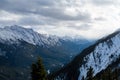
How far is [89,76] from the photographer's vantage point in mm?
47719

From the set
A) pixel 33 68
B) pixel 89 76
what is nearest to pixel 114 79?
pixel 89 76

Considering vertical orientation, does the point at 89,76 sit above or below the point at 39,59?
below

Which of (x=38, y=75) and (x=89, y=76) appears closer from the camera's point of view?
(x=38, y=75)

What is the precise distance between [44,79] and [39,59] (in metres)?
2.43

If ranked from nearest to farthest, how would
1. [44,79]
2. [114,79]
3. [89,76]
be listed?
1. [44,79]
2. [89,76]
3. [114,79]

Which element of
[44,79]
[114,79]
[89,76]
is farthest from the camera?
[114,79]

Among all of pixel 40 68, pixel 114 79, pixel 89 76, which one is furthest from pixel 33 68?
pixel 114 79

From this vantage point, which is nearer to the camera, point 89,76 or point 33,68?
point 33,68

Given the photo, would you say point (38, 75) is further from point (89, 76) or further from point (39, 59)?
point (89, 76)

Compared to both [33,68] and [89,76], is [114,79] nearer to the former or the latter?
[89,76]

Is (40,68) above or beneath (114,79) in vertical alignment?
above

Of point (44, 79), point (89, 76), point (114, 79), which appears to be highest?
point (44, 79)

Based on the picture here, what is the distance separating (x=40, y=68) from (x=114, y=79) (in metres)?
32.8

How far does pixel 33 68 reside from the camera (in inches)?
1558
